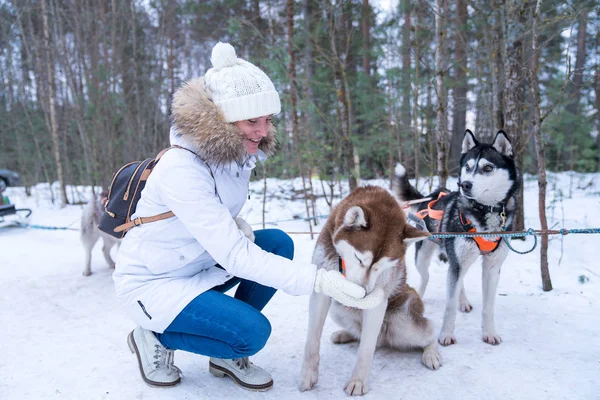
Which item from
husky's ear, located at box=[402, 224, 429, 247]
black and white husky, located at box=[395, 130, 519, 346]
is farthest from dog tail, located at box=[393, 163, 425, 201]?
husky's ear, located at box=[402, 224, 429, 247]

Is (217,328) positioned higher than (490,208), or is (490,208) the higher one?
(490,208)

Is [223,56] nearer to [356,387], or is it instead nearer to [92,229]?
[356,387]

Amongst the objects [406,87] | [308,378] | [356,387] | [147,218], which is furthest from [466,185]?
[406,87]

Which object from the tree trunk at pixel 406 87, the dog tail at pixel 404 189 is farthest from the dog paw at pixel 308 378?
the tree trunk at pixel 406 87

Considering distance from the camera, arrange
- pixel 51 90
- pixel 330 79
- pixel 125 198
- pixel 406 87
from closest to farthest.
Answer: pixel 125 198
pixel 406 87
pixel 330 79
pixel 51 90

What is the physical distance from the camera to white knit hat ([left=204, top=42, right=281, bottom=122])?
1.62 meters

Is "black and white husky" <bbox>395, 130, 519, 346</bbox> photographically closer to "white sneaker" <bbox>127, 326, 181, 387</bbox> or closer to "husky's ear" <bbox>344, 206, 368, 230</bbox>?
"husky's ear" <bbox>344, 206, 368, 230</bbox>

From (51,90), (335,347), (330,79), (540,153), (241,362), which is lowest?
(335,347)

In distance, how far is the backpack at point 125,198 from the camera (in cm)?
170

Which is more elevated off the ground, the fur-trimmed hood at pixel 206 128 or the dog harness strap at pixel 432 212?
the fur-trimmed hood at pixel 206 128

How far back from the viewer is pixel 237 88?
1.62m

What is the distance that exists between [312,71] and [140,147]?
14.6 feet

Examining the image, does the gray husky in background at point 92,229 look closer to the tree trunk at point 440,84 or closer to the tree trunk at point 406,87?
the tree trunk at point 440,84

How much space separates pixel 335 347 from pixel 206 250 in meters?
1.04
